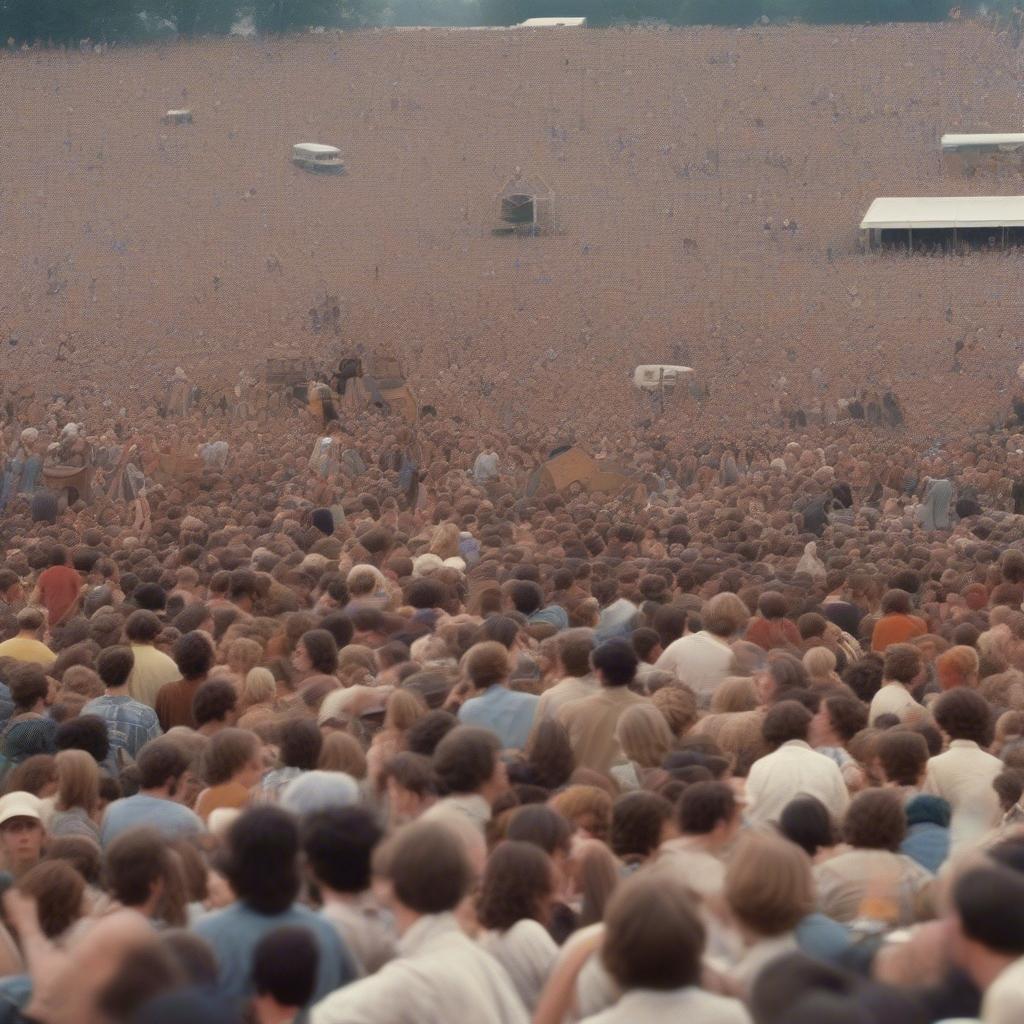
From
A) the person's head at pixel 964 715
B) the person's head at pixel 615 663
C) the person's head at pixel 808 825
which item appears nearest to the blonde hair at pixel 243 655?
the person's head at pixel 615 663

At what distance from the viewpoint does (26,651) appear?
12.6 metres

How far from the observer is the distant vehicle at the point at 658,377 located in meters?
46.1

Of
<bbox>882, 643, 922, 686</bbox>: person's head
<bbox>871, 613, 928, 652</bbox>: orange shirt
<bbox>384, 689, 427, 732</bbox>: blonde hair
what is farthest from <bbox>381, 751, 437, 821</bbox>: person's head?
<bbox>871, 613, 928, 652</bbox>: orange shirt

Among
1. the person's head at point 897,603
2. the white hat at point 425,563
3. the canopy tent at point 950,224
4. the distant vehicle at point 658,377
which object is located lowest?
the distant vehicle at point 658,377

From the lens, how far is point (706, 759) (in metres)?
8.51

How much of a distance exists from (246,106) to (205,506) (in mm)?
52859

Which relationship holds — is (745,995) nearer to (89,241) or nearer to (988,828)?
(988,828)

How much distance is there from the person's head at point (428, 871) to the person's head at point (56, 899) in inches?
47.1

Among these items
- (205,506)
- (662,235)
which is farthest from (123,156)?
(205,506)

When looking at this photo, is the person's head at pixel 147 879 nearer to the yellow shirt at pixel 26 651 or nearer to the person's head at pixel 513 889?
the person's head at pixel 513 889

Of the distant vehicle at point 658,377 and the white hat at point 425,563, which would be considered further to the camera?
the distant vehicle at point 658,377

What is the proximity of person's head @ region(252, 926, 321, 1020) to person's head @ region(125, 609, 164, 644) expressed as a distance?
623 centimetres

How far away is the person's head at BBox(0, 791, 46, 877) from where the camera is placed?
323 inches

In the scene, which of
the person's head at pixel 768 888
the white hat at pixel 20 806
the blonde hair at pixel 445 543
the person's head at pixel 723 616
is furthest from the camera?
the blonde hair at pixel 445 543
